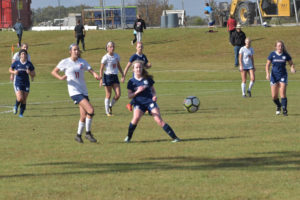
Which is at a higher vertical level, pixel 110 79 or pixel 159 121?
pixel 110 79

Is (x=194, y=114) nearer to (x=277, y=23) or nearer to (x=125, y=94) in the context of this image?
(x=125, y=94)

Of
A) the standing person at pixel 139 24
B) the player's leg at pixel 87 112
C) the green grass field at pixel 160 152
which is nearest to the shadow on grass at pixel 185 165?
the green grass field at pixel 160 152

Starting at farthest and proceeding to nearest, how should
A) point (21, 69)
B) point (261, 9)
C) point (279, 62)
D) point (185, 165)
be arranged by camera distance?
point (261, 9) < point (21, 69) < point (279, 62) < point (185, 165)

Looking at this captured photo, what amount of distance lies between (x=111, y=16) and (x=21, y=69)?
56057 mm

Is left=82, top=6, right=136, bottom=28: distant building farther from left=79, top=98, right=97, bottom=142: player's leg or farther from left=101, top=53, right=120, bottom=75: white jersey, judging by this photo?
left=79, top=98, right=97, bottom=142: player's leg

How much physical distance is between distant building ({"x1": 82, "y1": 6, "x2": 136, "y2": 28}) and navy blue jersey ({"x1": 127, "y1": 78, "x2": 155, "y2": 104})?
59.0 meters

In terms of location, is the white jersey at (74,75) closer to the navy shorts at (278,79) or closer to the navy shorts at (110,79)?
the navy shorts at (110,79)

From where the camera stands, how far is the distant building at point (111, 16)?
7644 centimetres

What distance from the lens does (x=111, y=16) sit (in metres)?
76.3

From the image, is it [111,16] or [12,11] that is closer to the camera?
[12,11]

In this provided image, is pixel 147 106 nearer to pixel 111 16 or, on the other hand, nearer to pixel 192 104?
pixel 192 104

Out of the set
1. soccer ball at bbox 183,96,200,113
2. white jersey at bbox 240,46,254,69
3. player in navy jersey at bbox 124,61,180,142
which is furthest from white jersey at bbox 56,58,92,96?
white jersey at bbox 240,46,254,69

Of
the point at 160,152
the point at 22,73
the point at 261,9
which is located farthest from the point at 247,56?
the point at 261,9

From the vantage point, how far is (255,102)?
79.8 feet
